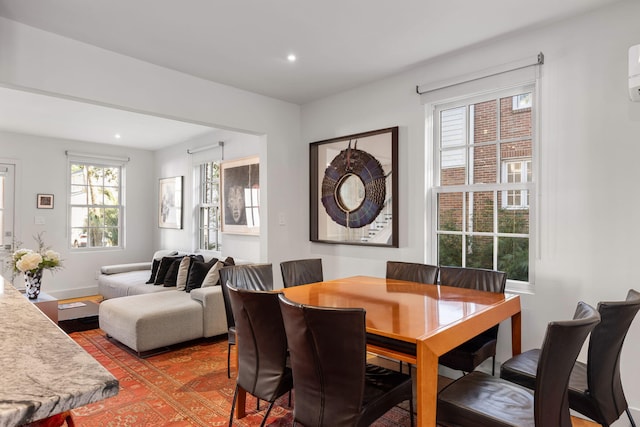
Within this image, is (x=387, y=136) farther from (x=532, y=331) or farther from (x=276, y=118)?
(x=532, y=331)

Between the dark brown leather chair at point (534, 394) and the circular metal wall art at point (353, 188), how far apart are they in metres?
2.00

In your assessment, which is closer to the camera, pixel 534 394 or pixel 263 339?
pixel 534 394

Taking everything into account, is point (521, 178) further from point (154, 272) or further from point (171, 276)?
point (154, 272)

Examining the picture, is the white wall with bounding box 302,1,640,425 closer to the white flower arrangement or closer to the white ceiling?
the white ceiling

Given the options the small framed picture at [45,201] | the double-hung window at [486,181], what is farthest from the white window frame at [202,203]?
the double-hung window at [486,181]

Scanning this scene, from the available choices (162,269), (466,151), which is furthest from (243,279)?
(162,269)

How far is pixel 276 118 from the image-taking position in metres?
4.27

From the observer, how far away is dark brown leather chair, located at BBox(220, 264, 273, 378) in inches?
111

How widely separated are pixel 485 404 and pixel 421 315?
1.61 feet

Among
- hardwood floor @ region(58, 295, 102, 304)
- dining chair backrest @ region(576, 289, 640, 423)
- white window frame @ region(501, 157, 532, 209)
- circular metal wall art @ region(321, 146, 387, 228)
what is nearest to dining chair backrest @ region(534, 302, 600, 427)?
dining chair backrest @ region(576, 289, 640, 423)

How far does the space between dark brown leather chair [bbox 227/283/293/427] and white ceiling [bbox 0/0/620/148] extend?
1.74 m

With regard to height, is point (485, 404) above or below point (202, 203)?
below

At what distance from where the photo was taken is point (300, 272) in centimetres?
334

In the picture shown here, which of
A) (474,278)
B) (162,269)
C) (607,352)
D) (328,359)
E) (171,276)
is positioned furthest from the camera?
(162,269)
